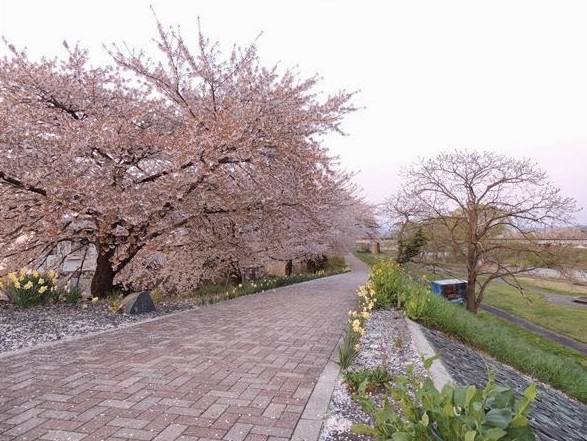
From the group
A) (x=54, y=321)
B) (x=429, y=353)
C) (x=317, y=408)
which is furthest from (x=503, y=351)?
(x=54, y=321)

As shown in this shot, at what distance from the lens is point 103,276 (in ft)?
33.8

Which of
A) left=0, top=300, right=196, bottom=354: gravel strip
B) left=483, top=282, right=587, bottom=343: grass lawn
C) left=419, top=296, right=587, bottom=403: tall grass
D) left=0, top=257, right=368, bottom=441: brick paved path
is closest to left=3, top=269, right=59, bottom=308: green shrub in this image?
left=0, top=300, right=196, bottom=354: gravel strip

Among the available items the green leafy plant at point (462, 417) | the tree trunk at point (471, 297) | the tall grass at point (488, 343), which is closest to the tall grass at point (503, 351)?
the tall grass at point (488, 343)

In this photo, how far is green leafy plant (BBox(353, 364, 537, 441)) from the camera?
6.93ft

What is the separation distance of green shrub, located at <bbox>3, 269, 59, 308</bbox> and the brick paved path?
2.74m

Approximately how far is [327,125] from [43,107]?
6.56 meters

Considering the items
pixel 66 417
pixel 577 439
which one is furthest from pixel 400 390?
pixel 577 439

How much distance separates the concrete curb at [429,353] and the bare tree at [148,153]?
14.7 feet

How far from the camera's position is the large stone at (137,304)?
807cm

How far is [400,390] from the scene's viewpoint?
250 cm

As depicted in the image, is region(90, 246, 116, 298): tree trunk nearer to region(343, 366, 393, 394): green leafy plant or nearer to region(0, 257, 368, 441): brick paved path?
region(0, 257, 368, 441): brick paved path

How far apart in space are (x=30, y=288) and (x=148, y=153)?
3.72 metres

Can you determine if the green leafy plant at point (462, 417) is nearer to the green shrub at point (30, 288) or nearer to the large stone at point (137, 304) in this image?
the large stone at point (137, 304)

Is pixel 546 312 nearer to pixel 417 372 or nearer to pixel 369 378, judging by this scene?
pixel 417 372
